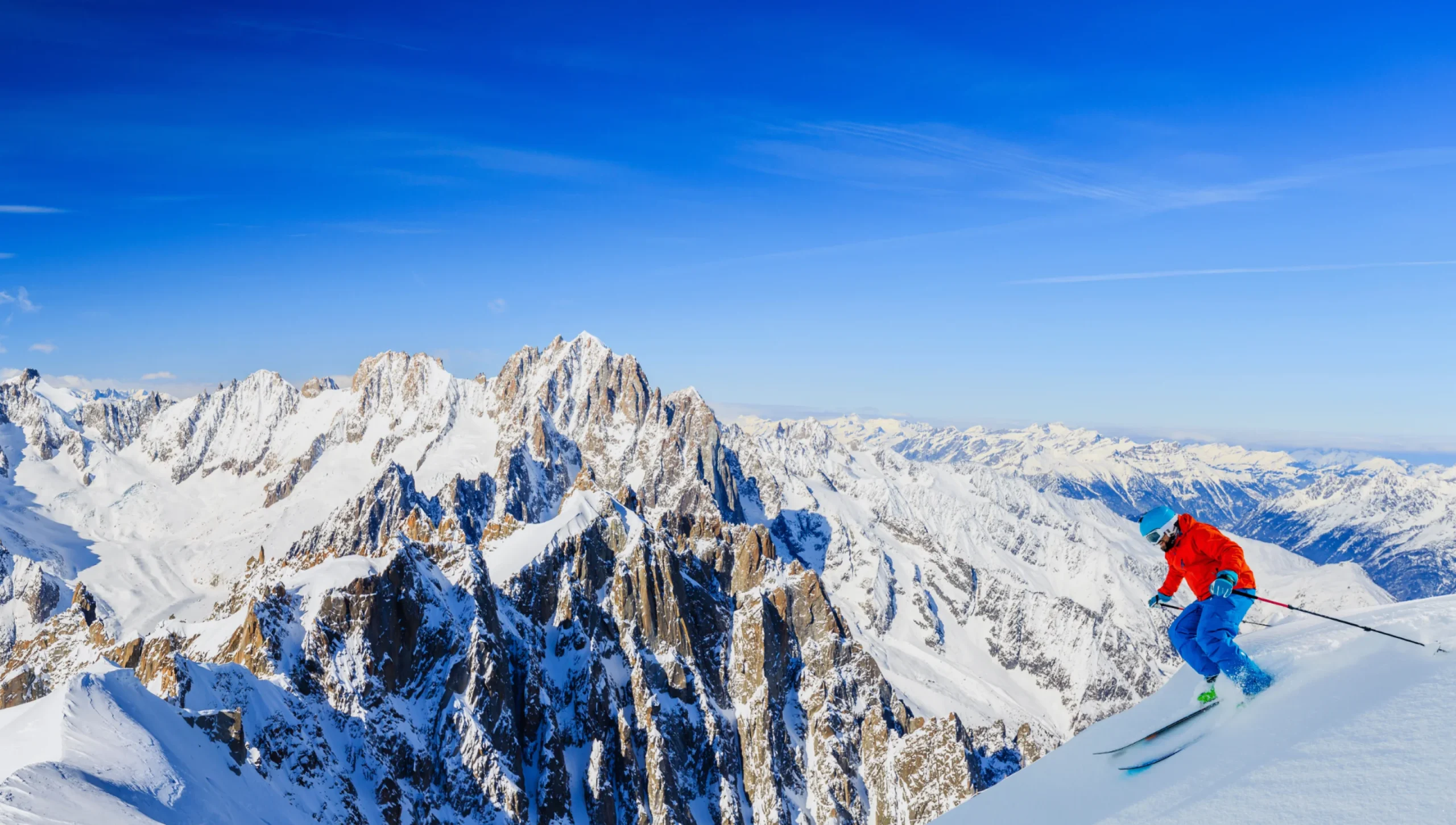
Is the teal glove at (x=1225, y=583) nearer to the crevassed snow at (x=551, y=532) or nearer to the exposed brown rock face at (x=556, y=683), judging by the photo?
the exposed brown rock face at (x=556, y=683)

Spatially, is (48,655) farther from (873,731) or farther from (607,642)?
(873,731)

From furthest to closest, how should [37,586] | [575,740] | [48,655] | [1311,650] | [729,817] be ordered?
[37,586] < [729,817] < [575,740] < [48,655] < [1311,650]

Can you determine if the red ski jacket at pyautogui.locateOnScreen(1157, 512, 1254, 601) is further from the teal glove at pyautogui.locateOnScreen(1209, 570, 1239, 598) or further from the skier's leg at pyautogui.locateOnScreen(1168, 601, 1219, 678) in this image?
the skier's leg at pyautogui.locateOnScreen(1168, 601, 1219, 678)

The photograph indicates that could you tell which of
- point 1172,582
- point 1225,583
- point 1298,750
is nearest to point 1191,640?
point 1225,583

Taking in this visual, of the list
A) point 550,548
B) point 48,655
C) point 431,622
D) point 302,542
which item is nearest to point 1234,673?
point 431,622

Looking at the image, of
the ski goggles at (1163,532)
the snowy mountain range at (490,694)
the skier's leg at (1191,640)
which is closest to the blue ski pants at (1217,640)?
the skier's leg at (1191,640)

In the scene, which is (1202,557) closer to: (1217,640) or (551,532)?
(1217,640)
